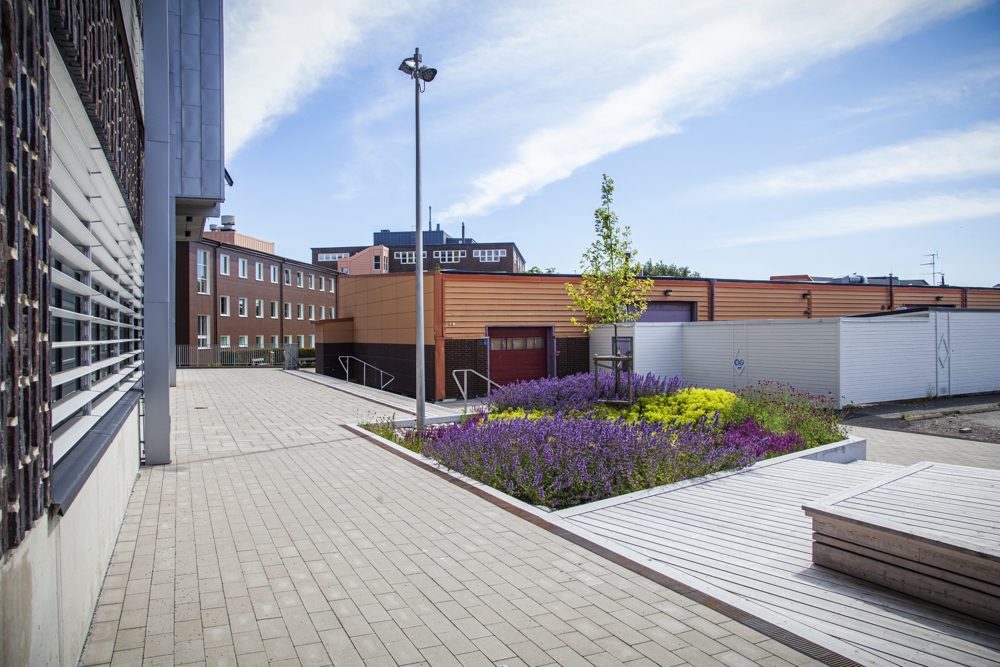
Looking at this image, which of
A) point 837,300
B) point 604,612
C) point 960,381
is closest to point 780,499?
point 604,612

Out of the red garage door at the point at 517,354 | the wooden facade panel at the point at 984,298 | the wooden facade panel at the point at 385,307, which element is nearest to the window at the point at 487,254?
the wooden facade panel at the point at 385,307

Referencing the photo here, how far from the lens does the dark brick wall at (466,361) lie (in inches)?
701

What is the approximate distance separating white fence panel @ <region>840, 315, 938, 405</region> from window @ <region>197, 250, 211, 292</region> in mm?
35664

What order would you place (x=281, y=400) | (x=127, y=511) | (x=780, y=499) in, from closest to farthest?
(x=127, y=511) → (x=780, y=499) → (x=281, y=400)

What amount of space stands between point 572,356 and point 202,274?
2776 centimetres

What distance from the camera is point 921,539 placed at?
3943mm

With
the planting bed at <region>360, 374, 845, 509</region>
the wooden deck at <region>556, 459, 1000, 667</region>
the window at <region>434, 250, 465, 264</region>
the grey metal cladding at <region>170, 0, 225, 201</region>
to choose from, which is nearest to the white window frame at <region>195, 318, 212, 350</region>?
the grey metal cladding at <region>170, 0, 225, 201</region>

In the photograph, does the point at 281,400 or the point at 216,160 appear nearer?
the point at 216,160

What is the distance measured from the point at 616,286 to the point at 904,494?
27.4 feet

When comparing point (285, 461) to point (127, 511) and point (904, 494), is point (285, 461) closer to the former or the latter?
point (127, 511)

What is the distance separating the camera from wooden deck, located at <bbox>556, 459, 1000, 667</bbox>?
11.3 ft

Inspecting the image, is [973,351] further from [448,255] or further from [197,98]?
[448,255]

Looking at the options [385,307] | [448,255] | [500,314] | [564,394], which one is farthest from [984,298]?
[448,255]

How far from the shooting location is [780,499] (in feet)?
21.2
